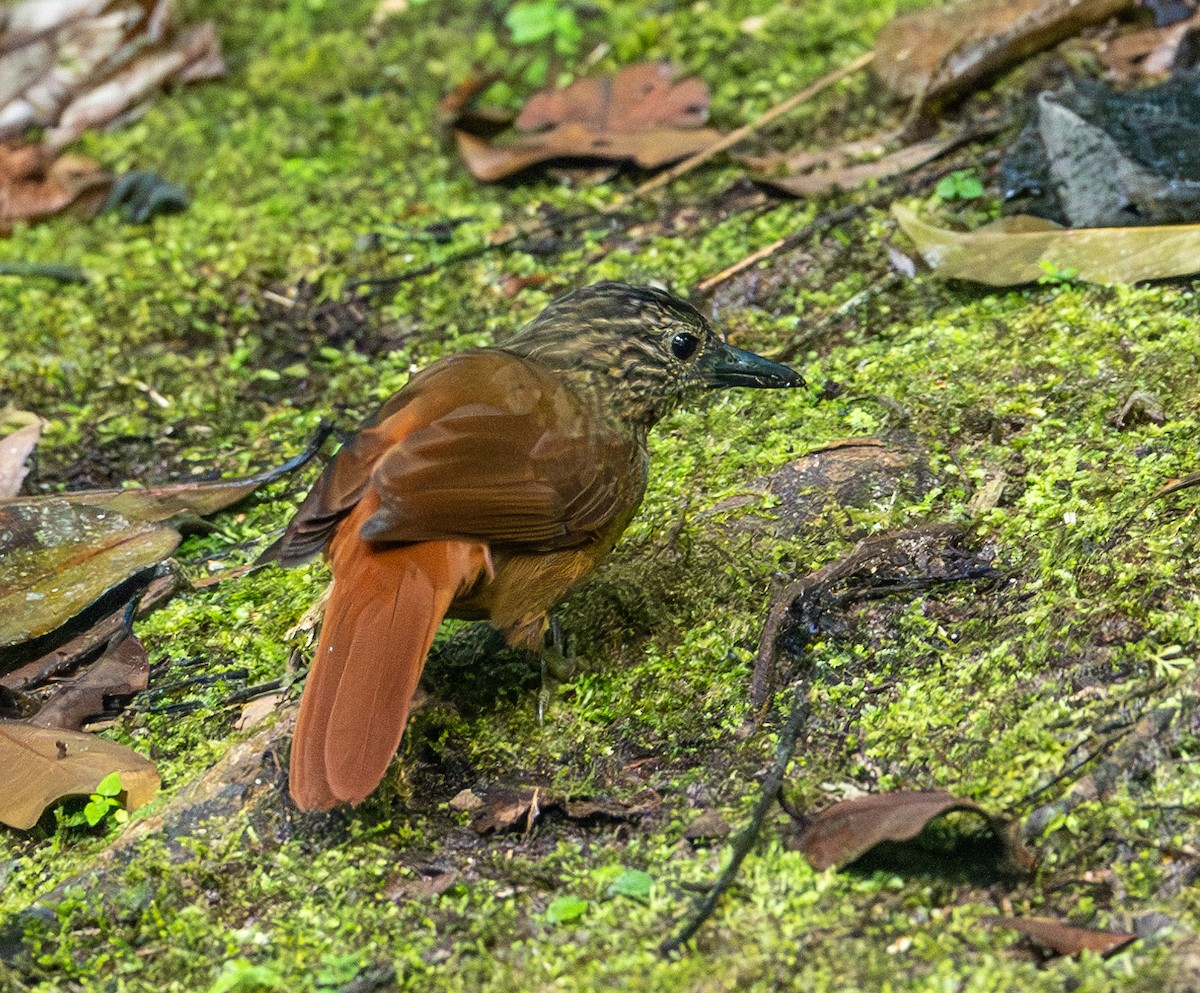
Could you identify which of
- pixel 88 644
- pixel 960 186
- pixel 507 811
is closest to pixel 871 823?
pixel 507 811

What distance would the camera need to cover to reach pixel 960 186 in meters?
5.07

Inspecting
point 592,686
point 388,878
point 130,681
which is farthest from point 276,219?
point 388,878

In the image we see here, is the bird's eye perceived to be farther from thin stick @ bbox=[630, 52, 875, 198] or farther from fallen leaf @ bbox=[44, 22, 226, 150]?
fallen leaf @ bbox=[44, 22, 226, 150]

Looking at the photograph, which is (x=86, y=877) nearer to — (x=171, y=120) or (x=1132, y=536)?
(x=1132, y=536)

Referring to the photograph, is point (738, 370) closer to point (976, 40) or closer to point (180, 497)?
point (180, 497)

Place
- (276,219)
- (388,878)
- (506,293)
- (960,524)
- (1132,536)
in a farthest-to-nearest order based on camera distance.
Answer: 1. (276,219)
2. (506,293)
3. (960,524)
4. (1132,536)
5. (388,878)

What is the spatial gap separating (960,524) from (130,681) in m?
2.14

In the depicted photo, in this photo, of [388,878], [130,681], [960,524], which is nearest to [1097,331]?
[960,524]

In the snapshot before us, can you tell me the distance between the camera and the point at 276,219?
5.90m

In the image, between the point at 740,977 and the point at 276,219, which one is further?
the point at 276,219

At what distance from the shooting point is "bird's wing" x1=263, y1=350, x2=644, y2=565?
10.7 feet

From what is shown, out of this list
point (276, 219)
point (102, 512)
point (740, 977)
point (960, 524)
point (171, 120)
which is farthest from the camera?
point (171, 120)

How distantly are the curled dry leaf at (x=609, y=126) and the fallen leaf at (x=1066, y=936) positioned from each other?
373 cm

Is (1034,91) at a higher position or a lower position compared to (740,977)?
lower
